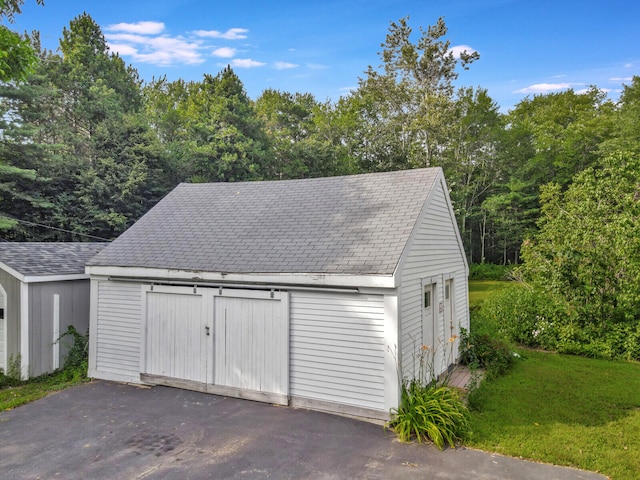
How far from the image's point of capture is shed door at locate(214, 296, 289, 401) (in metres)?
7.24

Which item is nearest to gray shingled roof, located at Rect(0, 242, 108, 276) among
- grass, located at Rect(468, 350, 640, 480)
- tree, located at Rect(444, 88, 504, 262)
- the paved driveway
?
the paved driveway

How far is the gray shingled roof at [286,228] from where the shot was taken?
7164mm

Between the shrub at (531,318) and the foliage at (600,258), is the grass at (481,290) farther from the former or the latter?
the foliage at (600,258)

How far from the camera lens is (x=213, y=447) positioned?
571 centimetres

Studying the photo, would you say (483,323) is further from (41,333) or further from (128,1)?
(128,1)

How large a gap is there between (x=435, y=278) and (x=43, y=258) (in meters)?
8.96

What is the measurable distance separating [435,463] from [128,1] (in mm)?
15176

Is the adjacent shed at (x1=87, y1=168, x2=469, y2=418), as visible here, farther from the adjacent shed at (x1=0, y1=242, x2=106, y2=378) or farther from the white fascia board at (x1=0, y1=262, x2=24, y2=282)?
the white fascia board at (x1=0, y1=262, x2=24, y2=282)

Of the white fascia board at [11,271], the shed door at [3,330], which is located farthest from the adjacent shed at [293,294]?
the shed door at [3,330]

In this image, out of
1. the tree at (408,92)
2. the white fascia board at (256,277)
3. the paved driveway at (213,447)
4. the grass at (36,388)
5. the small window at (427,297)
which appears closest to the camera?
the paved driveway at (213,447)

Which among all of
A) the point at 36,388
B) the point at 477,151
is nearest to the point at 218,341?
the point at 36,388

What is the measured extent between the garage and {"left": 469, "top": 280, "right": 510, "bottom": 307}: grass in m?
12.3

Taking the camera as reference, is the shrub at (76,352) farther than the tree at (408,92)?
No

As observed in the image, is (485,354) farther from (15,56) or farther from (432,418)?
(15,56)
